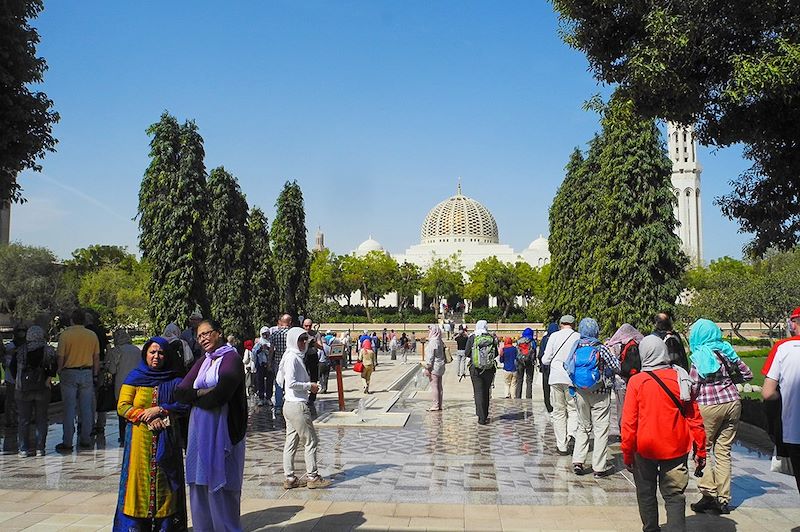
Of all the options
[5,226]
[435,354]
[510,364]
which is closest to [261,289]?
[510,364]

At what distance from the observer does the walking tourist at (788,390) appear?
494 centimetres

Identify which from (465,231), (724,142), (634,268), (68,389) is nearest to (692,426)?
(724,142)

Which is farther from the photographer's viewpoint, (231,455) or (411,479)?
(411,479)

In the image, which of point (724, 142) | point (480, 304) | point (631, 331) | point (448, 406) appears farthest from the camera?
point (480, 304)

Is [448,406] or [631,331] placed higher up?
[631,331]

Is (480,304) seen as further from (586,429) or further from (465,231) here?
(586,429)

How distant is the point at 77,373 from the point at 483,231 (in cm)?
8848

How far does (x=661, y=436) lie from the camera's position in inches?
188

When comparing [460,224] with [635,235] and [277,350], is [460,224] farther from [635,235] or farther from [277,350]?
[277,350]

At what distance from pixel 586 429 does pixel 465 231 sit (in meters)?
88.3

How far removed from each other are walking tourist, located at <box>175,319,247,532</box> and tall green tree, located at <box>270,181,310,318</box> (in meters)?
27.5

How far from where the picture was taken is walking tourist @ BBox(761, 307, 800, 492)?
494 cm

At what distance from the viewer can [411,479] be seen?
7.28m

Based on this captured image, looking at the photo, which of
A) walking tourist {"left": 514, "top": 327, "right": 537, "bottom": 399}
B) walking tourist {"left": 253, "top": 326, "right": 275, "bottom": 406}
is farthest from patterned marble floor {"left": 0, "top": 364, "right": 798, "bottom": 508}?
walking tourist {"left": 514, "top": 327, "right": 537, "bottom": 399}
